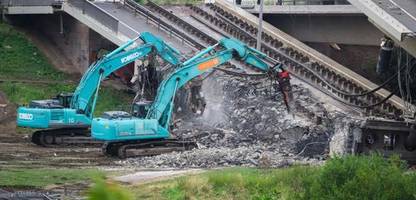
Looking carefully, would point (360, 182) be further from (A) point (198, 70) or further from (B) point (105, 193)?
(A) point (198, 70)

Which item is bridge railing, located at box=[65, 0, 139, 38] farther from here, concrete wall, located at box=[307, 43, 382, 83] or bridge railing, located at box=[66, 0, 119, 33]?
concrete wall, located at box=[307, 43, 382, 83]

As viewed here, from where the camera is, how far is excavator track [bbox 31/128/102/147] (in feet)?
108

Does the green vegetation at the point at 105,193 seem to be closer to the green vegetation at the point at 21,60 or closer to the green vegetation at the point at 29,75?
the green vegetation at the point at 29,75

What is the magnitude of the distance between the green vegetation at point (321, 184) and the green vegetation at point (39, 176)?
10.7 feet

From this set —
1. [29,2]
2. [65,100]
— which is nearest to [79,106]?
[65,100]

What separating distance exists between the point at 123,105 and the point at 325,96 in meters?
11.5

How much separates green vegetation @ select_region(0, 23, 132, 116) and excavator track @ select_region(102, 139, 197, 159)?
10.2 metres

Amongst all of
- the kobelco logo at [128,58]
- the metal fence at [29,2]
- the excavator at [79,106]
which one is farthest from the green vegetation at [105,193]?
the metal fence at [29,2]

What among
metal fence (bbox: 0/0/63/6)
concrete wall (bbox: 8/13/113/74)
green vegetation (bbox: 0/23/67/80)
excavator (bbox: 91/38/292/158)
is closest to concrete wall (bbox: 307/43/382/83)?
excavator (bbox: 91/38/292/158)

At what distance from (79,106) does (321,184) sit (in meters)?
20.7

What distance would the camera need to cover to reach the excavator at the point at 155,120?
94.0 ft

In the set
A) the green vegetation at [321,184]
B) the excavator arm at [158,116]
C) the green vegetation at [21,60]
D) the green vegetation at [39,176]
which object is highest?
the green vegetation at [21,60]

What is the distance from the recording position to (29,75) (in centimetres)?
4478

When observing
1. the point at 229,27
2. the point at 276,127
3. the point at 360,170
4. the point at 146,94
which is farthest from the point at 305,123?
the point at 360,170
